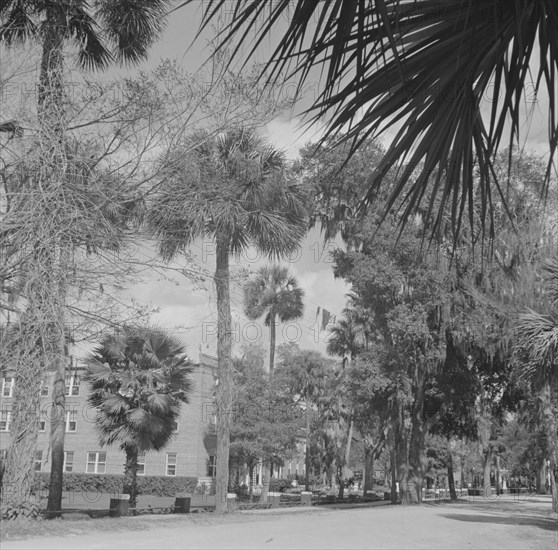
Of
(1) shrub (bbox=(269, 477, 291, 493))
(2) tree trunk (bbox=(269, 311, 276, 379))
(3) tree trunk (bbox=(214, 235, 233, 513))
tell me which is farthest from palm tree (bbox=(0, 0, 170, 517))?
(1) shrub (bbox=(269, 477, 291, 493))

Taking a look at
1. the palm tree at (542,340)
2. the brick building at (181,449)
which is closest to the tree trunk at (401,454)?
the brick building at (181,449)

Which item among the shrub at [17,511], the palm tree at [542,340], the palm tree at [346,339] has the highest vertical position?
the palm tree at [346,339]

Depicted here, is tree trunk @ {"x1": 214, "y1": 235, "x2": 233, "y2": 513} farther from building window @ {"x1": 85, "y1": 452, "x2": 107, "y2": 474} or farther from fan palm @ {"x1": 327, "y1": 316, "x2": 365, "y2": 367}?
building window @ {"x1": 85, "y1": 452, "x2": 107, "y2": 474}

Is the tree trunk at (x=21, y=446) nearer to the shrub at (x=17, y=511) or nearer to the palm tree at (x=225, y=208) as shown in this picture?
the shrub at (x=17, y=511)

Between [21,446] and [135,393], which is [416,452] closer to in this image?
[135,393]

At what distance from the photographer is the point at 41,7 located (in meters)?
12.7

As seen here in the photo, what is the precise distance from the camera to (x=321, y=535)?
15703 mm

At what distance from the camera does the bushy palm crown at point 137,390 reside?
2103cm

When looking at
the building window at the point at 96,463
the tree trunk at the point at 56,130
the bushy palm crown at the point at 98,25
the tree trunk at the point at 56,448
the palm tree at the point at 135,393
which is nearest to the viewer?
the tree trunk at the point at 56,130

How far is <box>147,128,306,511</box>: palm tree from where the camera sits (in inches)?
404

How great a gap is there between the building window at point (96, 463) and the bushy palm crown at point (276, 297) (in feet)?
43.8

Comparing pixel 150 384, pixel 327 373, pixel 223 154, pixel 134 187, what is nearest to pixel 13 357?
pixel 134 187

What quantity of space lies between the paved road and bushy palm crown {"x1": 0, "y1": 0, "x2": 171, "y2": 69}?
9440 millimetres

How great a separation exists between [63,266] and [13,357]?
1.93m
